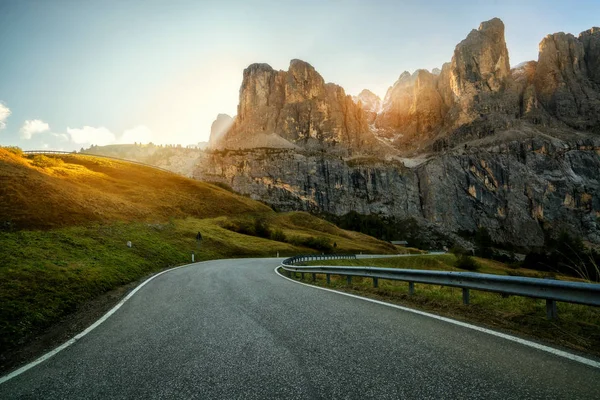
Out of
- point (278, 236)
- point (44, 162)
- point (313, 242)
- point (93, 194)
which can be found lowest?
point (313, 242)

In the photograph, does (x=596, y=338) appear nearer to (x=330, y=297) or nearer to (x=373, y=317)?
(x=373, y=317)

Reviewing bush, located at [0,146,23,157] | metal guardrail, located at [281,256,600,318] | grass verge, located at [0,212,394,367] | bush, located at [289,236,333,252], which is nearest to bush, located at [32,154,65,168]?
bush, located at [0,146,23,157]

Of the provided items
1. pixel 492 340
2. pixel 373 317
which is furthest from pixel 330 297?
pixel 492 340

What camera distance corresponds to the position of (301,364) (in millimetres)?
4047

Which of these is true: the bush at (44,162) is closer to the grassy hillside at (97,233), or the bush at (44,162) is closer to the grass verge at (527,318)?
the grassy hillside at (97,233)

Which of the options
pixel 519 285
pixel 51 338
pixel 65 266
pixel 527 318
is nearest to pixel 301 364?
pixel 527 318

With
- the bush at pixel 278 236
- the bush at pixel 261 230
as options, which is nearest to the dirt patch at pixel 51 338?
the bush at pixel 278 236

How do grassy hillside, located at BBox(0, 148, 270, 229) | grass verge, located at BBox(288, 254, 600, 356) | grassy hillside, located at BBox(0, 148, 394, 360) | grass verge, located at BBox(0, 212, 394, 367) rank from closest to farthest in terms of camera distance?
1. grass verge, located at BBox(288, 254, 600, 356)
2. grass verge, located at BBox(0, 212, 394, 367)
3. grassy hillside, located at BBox(0, 148, 394, 360)
4. grassy hillside, located at BBox(0, 148, 270, 229)

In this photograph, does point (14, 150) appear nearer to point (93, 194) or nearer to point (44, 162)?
point (44, 162)

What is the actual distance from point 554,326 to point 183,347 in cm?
632

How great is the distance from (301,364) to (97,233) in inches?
1285

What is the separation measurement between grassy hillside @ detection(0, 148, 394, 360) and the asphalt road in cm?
325

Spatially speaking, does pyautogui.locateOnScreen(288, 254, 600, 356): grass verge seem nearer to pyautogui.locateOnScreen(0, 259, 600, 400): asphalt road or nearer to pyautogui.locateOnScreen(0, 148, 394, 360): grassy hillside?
pyautogui.locateOnScreen(0, 259, 600, 400): asphalt road

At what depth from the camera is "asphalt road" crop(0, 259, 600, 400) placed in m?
3.30
